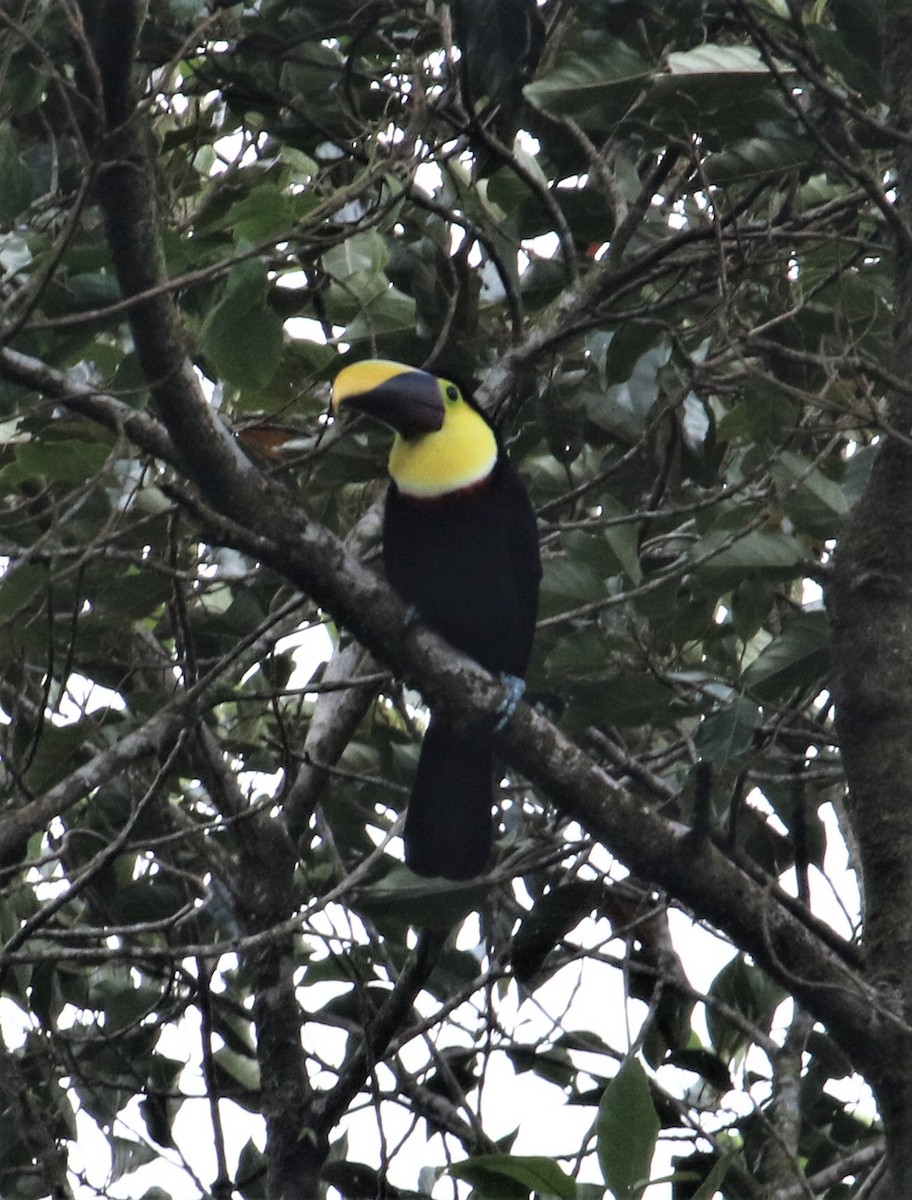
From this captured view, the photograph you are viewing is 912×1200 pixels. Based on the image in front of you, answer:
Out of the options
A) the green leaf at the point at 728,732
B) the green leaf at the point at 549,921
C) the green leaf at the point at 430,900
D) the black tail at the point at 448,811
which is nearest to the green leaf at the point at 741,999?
the green leaf at the point at 549,921

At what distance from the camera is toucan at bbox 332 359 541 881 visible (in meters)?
3.51

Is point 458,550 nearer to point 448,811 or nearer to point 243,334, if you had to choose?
point 448,811

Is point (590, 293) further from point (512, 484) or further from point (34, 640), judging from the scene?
point (34, 640)

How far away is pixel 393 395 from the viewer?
3514mm

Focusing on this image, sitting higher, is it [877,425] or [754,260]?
[754,260]

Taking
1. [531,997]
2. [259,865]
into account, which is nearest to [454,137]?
[259,865]

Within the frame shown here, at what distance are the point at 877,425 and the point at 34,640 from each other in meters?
1.73

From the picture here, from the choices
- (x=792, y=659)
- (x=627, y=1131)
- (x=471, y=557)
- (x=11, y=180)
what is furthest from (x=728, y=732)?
(x=11, y=180)

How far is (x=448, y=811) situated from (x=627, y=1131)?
3.74ft

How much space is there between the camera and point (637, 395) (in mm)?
3365

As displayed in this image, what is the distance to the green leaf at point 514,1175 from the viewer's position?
7.75 ft

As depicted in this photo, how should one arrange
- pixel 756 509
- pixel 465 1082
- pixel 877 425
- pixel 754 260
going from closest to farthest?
pixel 877 425 → pixel 756 509 → pixel 754 260 → pixel 465 1082

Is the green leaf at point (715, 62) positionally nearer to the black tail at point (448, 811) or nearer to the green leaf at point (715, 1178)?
the black tail at point (448, 811)

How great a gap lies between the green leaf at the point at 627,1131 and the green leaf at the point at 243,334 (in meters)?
1.25
